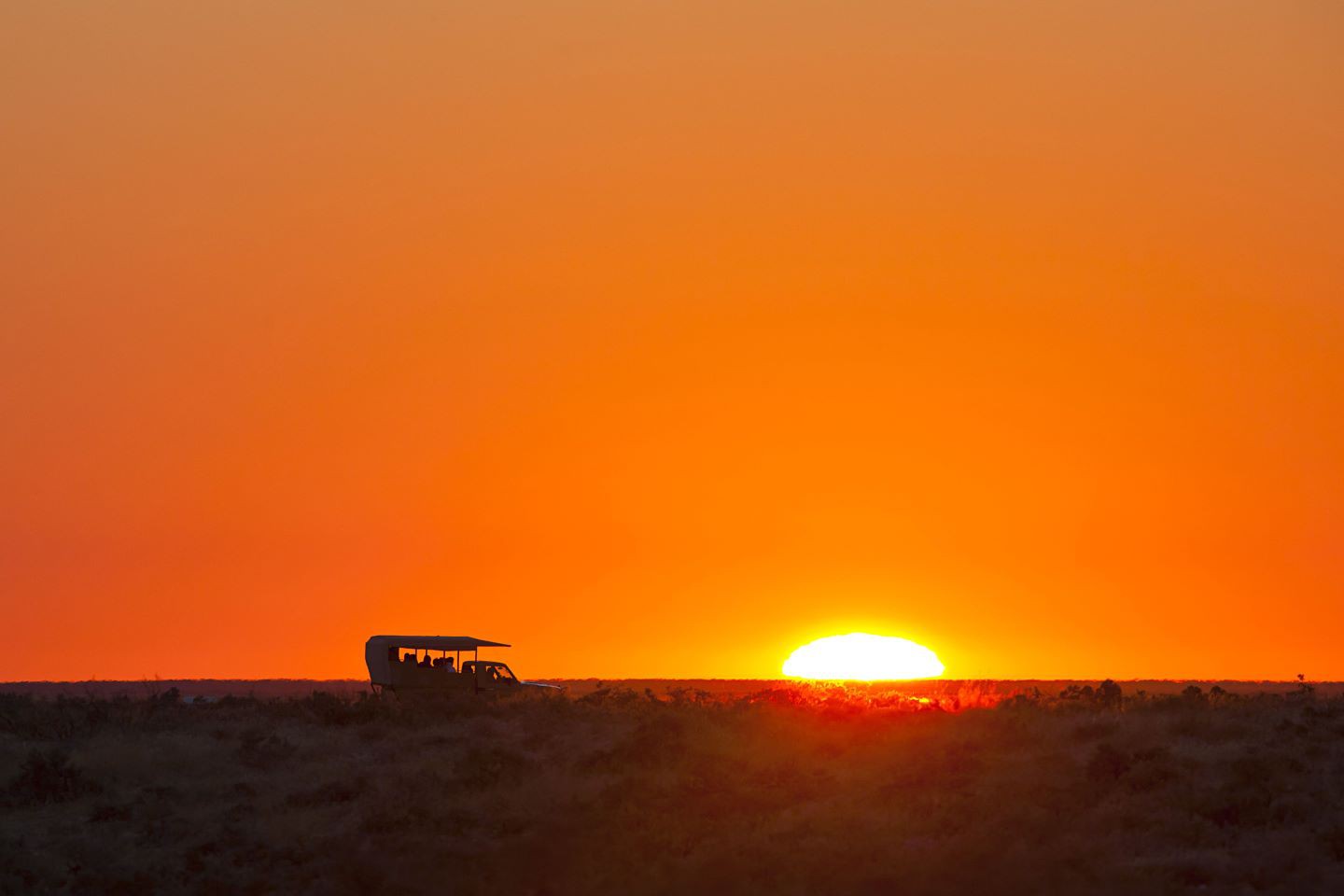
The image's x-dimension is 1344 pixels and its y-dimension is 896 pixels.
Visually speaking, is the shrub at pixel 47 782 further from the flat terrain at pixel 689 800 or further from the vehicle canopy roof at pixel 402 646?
the vehicle canopy roof at pixel 402 646

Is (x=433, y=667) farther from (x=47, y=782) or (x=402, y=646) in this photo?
(x=47, y=782)

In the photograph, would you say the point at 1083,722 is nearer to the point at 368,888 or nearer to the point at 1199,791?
the point at 1199,791

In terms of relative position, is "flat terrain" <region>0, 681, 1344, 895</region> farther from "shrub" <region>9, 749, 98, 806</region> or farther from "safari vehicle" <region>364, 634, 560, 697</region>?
"safari vehicle" <region>364, 634, 560, 697</region>

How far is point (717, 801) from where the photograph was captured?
41938mm

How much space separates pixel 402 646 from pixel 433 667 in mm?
1377

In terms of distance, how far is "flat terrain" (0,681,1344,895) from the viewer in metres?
36.6

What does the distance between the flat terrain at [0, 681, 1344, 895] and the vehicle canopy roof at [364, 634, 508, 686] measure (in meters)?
7.10

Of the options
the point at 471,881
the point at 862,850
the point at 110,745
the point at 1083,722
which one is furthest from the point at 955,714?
the point at 110,745

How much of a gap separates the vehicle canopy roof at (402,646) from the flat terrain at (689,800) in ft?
23.3

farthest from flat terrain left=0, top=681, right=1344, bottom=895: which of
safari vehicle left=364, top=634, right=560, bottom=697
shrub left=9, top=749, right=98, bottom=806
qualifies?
safari vehicle left=364, top=634, right=560, bottom=697

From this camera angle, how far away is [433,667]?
2436 inches

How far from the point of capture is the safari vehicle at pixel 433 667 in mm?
61438

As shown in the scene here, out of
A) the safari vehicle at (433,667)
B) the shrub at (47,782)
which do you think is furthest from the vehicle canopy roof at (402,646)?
the shrub at (47,782)

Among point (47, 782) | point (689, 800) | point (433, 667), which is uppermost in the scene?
point (433, 667)
